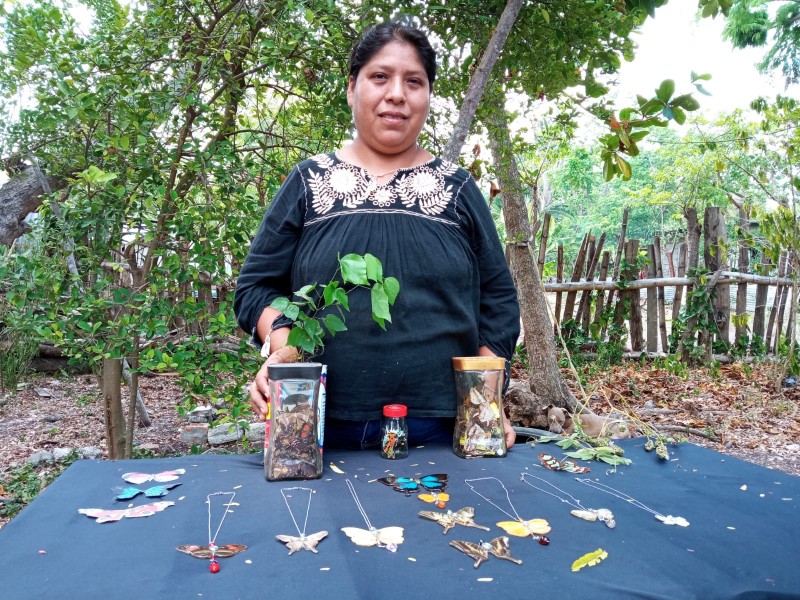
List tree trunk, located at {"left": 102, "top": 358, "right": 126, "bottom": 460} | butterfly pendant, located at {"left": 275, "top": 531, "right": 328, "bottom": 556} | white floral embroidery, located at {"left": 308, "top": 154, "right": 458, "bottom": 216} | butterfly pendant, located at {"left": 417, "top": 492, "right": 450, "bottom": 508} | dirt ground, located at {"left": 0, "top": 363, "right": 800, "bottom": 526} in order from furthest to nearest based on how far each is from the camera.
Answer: dirt ground, located at {"left": 0, "top": 363, "right": 800, "bottom": 526} < tree trunk, located at {"left": 102, "top": 358, "right": 126, "bottom": 460} < white floral embroidery, located at {"left": 308, "top": 154, "right": 458, "bottom": 216} < butterfly pendant, located at {"left": 417, "top": 492, "right": 450, "bottom": 508} < butterfly pendant, located at {"left": 275, "top": 531, "right": 328, "bottom": 556}

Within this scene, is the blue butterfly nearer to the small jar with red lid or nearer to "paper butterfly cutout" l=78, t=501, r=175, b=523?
the small jar with red lid

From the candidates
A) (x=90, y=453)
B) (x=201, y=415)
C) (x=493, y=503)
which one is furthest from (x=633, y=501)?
(x=201, y=415)

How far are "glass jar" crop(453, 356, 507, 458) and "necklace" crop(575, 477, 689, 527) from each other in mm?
218

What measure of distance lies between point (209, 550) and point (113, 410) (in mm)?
2388

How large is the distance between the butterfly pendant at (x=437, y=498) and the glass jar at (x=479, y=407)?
27 cm

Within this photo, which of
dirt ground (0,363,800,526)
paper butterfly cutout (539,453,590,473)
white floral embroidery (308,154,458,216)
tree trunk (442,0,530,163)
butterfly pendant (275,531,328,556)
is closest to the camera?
butterfly pendant (275,531,328,556)

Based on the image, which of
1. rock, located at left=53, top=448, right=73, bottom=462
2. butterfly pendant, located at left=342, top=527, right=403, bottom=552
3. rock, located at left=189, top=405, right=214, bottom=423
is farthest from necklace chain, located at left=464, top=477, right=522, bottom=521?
rock, located at left=189, top=405, right=214, bottom=423

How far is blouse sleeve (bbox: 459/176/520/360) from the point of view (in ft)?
5.42

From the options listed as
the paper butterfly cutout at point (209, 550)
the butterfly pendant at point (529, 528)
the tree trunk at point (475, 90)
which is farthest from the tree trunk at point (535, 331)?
the paper butterfly cutout at point (209, 550)

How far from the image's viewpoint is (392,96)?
152cm

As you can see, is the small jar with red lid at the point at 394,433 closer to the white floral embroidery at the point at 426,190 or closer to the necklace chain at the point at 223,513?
the necklace chain at the point at 223,513

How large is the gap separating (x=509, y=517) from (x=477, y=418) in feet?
1.27

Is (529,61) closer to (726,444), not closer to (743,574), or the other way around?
(743,574)

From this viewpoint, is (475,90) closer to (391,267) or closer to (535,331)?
(391,267)
